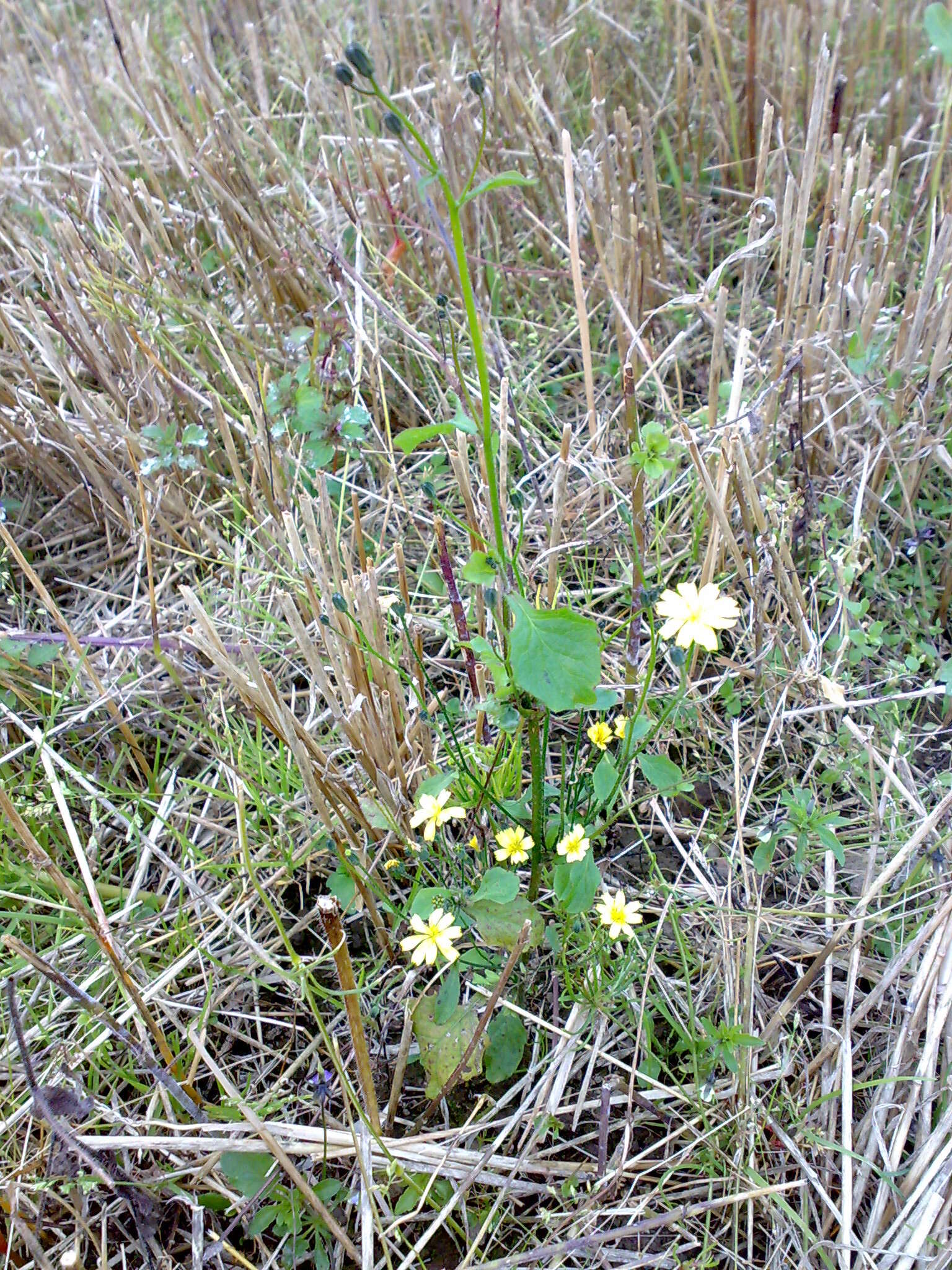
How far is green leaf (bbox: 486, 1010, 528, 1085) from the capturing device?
1.24m

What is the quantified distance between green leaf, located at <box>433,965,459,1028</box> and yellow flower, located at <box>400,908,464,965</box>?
6 centimetres

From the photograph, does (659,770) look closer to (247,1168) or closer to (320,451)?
(247,1168)

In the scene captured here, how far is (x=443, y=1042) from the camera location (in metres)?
1.21

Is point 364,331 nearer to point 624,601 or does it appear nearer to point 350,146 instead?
point 350,146

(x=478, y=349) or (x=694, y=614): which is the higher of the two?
(x=478, y=349)

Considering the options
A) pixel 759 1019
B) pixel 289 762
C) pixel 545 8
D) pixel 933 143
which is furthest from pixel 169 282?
pixel 759 1019

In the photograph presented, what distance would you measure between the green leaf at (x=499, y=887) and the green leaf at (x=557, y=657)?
10.9 inches

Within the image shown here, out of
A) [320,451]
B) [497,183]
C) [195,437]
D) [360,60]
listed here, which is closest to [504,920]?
[497,183]

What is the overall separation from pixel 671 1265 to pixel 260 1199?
54 centimetres

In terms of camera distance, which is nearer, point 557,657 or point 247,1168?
point 557,657

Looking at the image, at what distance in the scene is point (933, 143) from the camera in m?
2.05

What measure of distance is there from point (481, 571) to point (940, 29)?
3.14 feet

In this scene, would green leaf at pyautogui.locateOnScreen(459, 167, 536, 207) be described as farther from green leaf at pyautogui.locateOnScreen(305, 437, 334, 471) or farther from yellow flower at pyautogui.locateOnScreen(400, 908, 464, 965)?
green leaf at pyautogui.locateOnScreen(305, 437, 334, 471)

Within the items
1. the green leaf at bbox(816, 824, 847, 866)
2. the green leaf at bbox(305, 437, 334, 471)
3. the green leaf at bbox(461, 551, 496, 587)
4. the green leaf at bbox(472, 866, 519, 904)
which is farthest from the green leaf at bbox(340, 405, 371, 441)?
the green leaf at bbox(816, 824, 847, 866)
